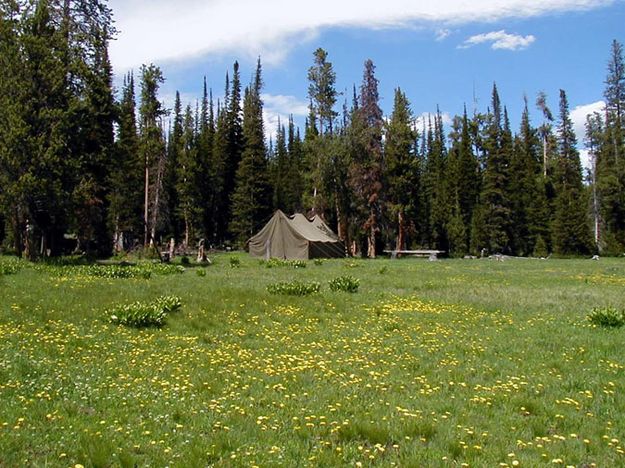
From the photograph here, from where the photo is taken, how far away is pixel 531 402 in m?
7.10

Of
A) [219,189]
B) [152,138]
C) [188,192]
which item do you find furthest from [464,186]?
[152,138]

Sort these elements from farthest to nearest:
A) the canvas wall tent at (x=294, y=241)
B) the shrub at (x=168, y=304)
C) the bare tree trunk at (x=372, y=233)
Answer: the bare tree trunk at (x=372, y=233)
the canvas wall tent at (x=294, y=241)
the shrub at (x=168, y=304)

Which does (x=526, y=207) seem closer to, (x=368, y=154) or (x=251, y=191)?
(x=368, y=154)

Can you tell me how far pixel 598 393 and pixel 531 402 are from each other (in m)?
1.33

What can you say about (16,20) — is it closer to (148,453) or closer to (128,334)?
(128,334)

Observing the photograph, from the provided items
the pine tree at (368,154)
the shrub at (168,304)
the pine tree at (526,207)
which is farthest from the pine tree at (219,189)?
the shrub at (168,304)

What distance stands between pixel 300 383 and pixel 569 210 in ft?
185

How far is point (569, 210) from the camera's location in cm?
5716

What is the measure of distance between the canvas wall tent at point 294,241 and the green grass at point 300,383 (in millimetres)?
28924

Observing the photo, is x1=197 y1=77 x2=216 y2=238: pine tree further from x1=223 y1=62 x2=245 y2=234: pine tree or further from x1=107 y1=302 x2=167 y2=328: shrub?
x1=107 y1=302 x2=167 y2=328: shrub

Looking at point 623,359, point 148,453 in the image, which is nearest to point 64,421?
point 148,453

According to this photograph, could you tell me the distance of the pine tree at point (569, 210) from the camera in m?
56.5

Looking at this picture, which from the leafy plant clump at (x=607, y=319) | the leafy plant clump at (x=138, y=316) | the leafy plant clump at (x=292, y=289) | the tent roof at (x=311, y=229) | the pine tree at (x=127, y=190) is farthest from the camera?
the pine tree at (x=127, y=190)

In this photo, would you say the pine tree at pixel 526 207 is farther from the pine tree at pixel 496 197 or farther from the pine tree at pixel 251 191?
the pine tree at pixel 251 191
